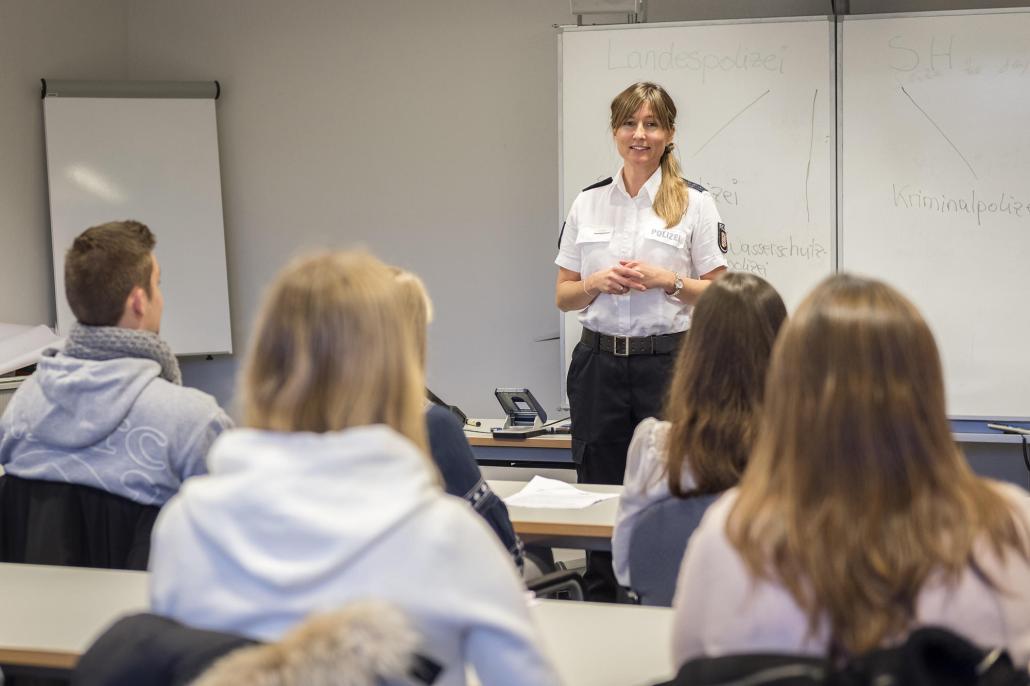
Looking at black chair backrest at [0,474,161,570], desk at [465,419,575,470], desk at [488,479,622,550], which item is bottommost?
desk at [465,419,575,470]

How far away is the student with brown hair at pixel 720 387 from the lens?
6.34ft

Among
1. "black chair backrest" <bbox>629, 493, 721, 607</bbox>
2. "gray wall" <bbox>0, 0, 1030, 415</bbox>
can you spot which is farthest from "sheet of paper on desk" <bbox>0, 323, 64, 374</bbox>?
"black chair backrest" <bbox>629, 493, 721, 607</bbox>

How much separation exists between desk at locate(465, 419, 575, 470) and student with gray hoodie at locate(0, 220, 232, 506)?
1781 mm

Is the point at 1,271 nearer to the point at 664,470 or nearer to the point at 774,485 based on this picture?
the point at 664,470

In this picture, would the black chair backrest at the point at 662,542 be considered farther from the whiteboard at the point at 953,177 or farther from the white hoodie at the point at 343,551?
the whiteboard at the point at 953,177

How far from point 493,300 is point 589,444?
78.5 inches

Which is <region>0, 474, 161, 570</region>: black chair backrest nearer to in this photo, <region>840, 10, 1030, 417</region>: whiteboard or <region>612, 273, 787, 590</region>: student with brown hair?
<region>612, 273, 787, 590</region>: student with brown hair

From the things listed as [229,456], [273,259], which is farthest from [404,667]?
[273,259]

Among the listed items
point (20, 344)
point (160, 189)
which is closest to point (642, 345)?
point (20, 344)

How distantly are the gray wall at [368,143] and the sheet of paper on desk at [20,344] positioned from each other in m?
0.36

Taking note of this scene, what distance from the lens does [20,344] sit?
4703 millimetres

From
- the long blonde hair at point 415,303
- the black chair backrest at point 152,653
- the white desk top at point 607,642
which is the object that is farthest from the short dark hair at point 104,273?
the black chair backrest at point 152,653

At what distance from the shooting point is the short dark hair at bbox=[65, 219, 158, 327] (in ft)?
7.41

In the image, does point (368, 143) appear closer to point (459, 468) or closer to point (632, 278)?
point (632, 278)
